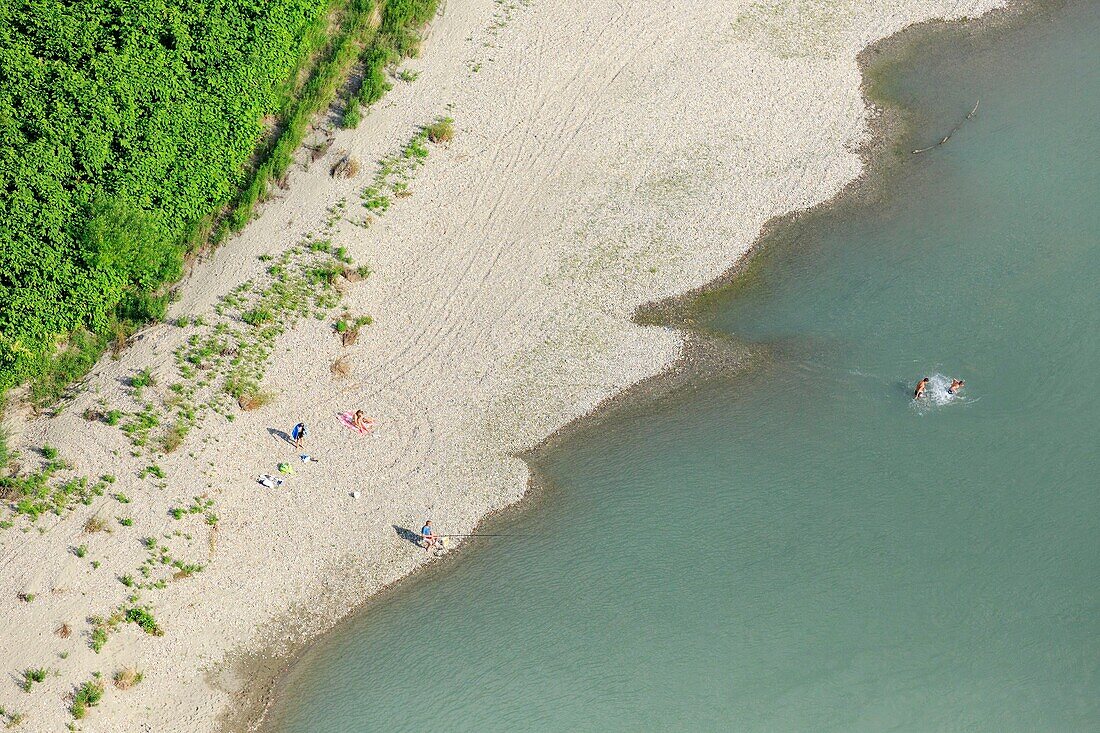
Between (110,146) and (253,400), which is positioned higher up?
(110,146)

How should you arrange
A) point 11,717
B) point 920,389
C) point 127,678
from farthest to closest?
point 920,389 → point 127,678 → point 11,717

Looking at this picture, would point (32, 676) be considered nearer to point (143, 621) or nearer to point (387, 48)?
point (143, 621)

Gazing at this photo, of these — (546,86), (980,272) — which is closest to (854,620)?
(980,272)

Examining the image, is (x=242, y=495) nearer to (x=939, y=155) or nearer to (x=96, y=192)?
(x=96, y=192)

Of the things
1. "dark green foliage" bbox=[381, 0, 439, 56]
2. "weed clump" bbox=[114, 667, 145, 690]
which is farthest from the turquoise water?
"dark green foliage" bbox=[381, 0, 439, 56]

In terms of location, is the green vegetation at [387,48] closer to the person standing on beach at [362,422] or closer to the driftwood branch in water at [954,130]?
the person standing on beach at [362,422]

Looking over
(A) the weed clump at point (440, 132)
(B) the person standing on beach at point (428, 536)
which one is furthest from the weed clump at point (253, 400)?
(A) the weed clump at point (440, 132)

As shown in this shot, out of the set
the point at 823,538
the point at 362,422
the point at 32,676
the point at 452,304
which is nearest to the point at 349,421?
the point at 362,422
